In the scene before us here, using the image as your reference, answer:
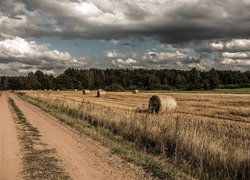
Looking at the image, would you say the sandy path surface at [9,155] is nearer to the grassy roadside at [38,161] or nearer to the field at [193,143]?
the grassy roadside at [38,161]

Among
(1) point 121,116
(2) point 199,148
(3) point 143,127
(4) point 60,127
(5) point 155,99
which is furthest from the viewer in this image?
(5) point 155,99

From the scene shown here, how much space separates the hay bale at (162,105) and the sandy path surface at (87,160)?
435 inches

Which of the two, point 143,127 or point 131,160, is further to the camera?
point 143,127

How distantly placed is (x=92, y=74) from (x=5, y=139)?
162629mm

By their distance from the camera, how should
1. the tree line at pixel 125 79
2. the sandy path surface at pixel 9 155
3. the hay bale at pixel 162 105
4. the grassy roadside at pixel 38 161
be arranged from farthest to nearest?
the tree line at pixel 125 79 → the hay bale at pixel 162 105 → the sandy path surface at pixel 9 155 → the grassy roadside at pixel 38 161

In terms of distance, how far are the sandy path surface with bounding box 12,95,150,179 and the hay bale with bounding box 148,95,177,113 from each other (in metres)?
11.1

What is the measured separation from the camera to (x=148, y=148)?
12164mm

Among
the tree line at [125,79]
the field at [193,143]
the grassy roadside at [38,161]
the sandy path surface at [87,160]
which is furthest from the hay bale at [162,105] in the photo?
the tree line at [125,79]

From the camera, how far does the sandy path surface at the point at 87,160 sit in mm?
8984

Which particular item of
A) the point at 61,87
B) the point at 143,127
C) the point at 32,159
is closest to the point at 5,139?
the point at 32,159

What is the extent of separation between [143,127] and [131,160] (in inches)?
139

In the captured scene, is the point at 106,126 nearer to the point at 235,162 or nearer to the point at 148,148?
the point at 148,148

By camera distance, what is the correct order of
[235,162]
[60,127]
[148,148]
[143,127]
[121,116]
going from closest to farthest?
[235,162] → [148,148] → [143,127] → [121,116] → [60,127]

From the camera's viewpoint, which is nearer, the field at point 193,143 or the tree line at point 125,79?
the field at point 193,143
